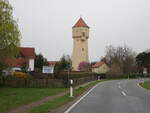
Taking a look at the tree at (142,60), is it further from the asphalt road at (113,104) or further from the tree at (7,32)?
the asphalt road at (113,104)

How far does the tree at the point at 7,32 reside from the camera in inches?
1210

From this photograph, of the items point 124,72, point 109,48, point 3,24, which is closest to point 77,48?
point 109,48

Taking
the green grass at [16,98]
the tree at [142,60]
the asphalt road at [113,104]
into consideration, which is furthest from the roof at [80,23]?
the asphalt road at [113,104]

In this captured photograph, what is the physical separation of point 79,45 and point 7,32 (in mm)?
76436

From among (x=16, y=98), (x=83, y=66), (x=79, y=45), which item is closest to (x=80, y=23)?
(x=79, y=45)

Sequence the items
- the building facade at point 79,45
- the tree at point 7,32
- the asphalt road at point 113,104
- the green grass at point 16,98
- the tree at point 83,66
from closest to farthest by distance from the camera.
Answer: the asphalt road at point 113,104, the green grass at point 16,98, the tree at point 7,32, the tree at point 83,66, the building facade at point 79,45

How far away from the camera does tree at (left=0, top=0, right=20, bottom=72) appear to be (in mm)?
30734

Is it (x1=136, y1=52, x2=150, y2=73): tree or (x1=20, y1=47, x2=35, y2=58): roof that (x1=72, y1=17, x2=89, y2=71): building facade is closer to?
(x1=136, y1=52, x2=150, y2=73): tree

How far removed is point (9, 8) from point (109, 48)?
78.3 meters

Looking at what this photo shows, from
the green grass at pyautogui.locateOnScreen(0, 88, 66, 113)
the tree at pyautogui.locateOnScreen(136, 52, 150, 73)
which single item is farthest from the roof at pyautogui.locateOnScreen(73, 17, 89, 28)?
the green grass at pyautogui.locateOnScreen(0, 88, 66, 113)

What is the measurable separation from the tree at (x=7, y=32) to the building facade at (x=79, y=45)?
239ft

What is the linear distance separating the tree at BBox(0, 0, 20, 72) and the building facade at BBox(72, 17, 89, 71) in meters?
72.8

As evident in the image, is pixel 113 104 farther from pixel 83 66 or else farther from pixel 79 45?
pixel 79 45

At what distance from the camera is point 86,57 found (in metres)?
109
